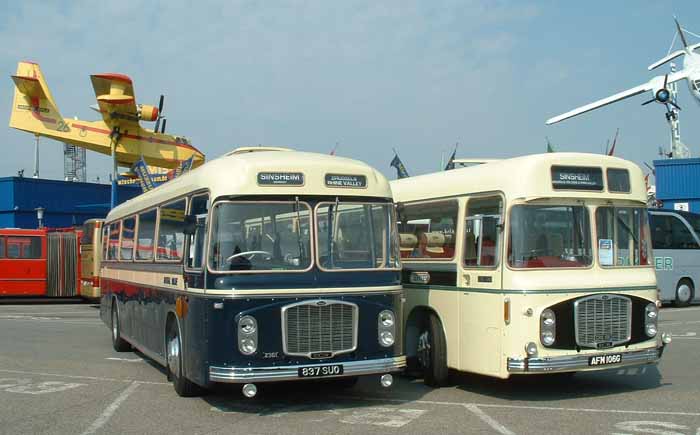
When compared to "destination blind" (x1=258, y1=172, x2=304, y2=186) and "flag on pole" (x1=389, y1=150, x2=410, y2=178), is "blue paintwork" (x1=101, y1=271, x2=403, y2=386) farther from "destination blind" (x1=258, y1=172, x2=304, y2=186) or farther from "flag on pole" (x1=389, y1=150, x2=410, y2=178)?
"flag on pole" (x1=389, y1=150, x2=410, y2=178)

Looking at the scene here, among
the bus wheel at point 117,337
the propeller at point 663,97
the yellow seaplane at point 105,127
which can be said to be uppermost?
the propeller at point 663,97

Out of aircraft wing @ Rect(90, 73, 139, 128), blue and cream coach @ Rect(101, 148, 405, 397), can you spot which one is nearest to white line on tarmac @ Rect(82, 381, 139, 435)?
blue and cream coach @ Rect(101, 148, 405, 397)

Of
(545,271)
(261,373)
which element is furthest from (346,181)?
(545,271)

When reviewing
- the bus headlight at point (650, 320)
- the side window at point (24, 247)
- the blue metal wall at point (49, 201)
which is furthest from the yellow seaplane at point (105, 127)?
the bus headlight at point (650, 320)

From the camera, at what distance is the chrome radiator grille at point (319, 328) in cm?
870

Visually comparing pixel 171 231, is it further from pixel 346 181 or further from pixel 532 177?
pixel 532 177

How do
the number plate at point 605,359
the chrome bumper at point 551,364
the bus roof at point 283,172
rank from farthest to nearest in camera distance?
1. the number plate at point 605,359
2. the chrome bumper at point 551,364
3. the bus roof at point 283,172

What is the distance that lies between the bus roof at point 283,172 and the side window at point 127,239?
390cm

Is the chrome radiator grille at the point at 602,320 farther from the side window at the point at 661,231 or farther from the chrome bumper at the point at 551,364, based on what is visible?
the side window at the point at 661,231

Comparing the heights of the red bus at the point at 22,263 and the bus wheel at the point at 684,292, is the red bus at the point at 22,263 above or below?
above

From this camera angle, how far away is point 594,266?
9.70 m

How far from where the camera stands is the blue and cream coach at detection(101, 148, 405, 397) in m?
8.58

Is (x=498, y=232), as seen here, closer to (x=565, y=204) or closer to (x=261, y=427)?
(x=565, y=204)

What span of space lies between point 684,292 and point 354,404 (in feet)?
61.2
